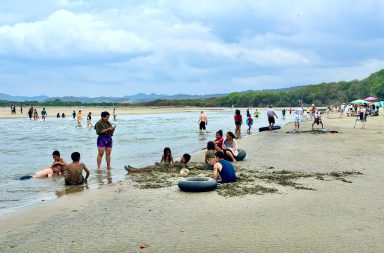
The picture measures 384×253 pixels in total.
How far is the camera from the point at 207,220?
23.7 feet

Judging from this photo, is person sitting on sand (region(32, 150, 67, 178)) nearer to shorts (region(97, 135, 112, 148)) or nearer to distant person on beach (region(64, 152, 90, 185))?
shorts (region(97, 135, 112, 148))

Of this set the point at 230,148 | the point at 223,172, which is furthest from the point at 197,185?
the point at 230,148

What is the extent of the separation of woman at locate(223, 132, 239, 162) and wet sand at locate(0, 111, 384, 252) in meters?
3.37

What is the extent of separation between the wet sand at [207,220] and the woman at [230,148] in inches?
132

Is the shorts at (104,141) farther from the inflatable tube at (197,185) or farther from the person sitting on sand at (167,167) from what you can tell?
the inflatable tube at (197,185)

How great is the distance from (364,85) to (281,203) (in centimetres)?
12909

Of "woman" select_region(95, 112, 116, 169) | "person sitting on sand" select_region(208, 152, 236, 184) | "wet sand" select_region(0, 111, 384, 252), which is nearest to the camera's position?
"wet sand" select_region(0, 111, 384, 252)

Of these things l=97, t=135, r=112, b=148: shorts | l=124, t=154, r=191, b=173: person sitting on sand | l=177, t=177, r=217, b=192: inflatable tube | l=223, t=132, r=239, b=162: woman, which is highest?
l=97, t=135, r=112, b=148: shorts

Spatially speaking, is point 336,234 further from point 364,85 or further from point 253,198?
point 364,85

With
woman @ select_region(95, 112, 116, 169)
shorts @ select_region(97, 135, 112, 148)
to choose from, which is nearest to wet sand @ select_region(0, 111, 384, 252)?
woman @ select_region(95, 112, 116, 169)

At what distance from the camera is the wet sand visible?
600cm

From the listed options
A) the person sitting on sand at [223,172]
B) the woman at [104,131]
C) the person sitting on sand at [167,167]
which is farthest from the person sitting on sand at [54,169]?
the person sitting on sand at [223,172]

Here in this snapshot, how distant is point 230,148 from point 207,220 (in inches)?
297

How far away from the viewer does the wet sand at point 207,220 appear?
600 cm
